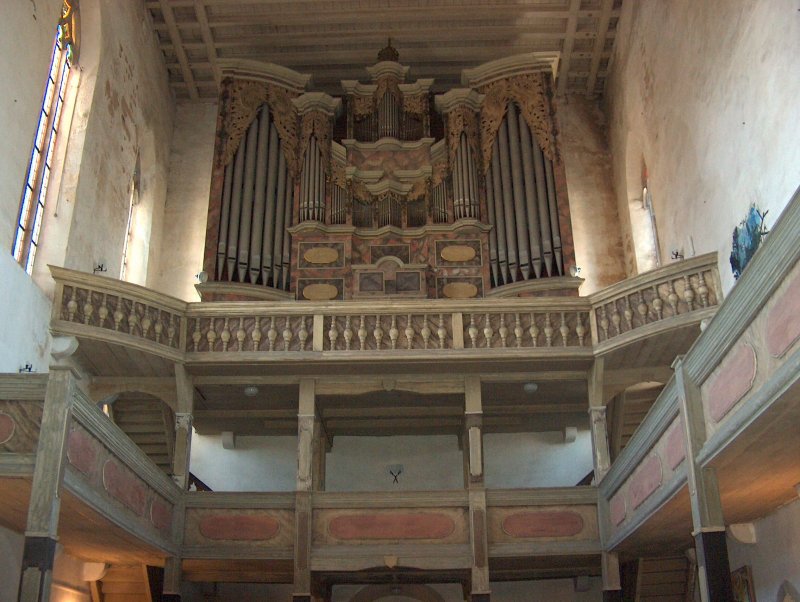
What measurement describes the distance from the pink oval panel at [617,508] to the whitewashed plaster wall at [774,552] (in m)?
1.38

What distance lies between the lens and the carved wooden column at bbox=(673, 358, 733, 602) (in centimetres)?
830

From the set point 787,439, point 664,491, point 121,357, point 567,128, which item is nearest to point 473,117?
point 567,128

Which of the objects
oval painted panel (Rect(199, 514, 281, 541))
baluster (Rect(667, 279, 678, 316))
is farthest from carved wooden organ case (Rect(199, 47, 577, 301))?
oval painted panel (Rect(199, 514, 281, 541))

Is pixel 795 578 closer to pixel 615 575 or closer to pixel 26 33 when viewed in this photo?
pixel 615 575

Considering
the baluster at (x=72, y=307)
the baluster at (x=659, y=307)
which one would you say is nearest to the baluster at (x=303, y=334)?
the baluster at (x=72, y=307)

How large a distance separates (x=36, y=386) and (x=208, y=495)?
5045 mm

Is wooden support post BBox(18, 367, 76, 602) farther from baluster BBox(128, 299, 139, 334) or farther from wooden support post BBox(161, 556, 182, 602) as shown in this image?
wooden support post BBox(161, 556, 182, 602)

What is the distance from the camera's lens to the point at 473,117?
1770 centimetres

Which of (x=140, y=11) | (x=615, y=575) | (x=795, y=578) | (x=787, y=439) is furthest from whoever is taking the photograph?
(x=140, y=11)

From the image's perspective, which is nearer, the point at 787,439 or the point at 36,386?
the point at 787,439

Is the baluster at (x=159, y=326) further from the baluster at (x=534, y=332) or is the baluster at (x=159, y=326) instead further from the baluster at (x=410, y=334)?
the baluster at (x=534, y=332)

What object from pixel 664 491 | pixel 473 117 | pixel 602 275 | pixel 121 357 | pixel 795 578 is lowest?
pixel 795 578

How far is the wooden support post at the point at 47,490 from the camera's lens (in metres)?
8.55

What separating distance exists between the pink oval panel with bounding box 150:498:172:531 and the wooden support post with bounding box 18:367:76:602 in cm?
348
